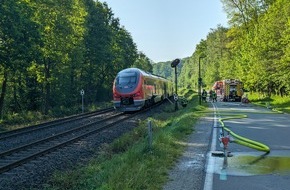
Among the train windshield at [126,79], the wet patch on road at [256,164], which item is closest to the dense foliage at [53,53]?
the train windshield at [126,79]

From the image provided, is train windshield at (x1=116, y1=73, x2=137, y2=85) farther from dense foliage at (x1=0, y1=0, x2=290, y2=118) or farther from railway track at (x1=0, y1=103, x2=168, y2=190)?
railway track at (x1=0, y1=103, x2=168, y2=190)

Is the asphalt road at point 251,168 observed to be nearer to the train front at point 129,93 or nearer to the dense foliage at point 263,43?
the train front at point 129,93

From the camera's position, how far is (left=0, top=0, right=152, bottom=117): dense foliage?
24.9m

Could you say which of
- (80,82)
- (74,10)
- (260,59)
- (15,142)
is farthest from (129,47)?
(15,142)

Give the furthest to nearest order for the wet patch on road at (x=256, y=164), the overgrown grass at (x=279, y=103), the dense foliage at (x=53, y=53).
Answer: the overgrown grass at (x=279, y=103) → the dense foliage at (x=53, y=53) → the wet patch on road at (x=256, y=164)

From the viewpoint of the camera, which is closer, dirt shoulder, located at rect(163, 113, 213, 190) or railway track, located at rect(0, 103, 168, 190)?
dirt shoulder, located at rect(163, 113, 213, 190)

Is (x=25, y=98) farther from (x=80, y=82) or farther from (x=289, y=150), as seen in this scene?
(x=289, y=150)

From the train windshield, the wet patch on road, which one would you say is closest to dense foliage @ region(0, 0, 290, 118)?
the train windshield

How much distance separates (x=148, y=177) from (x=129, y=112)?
24105 mm

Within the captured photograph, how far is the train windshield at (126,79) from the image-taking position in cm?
2986

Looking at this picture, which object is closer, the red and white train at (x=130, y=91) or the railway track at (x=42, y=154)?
the railway track at (x=42, y=154)

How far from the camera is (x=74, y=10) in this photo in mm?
40375

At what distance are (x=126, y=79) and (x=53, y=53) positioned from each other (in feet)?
28.5

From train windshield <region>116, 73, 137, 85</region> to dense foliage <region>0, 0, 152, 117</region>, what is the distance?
21.0 feet
